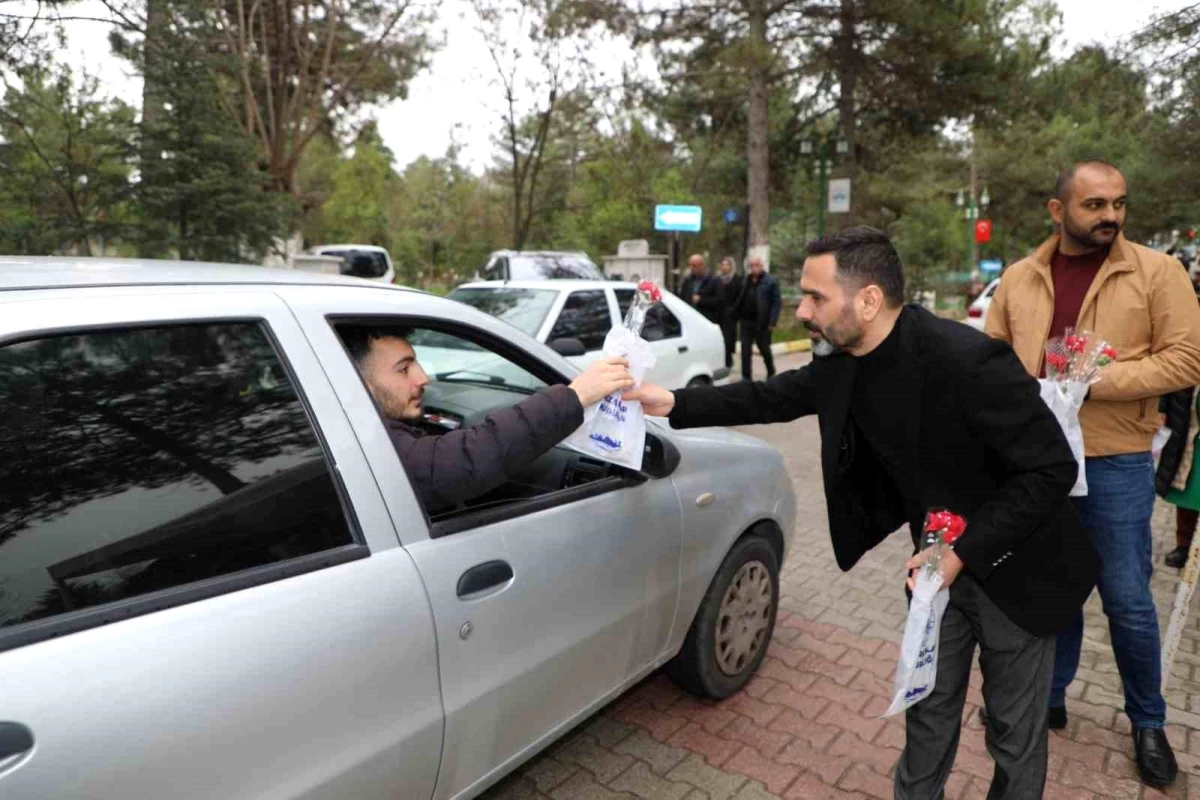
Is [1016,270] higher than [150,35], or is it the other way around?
[150,35]

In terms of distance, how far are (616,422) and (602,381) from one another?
141mm

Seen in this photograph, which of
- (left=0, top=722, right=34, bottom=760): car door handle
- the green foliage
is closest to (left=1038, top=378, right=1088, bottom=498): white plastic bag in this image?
(left=0, top=722, right=34, bottom=760): car door handle

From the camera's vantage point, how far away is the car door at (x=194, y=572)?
125 centimetres

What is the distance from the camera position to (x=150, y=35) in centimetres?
866

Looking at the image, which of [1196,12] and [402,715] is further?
[1196,12]

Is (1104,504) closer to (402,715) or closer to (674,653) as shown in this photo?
(674,653)

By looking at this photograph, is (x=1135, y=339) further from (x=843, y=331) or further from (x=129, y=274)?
(x=129, y=274)

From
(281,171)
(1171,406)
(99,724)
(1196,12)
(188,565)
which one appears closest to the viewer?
(99,724)

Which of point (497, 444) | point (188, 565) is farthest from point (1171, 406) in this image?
point (188, 565)

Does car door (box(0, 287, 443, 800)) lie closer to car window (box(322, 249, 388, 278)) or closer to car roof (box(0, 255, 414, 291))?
car roof (box(0, 255, 414, 291))

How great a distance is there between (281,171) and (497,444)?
13.9m

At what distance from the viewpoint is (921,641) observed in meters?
1.87

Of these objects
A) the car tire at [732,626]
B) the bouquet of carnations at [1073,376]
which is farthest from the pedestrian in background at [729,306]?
the bouquet of carnations at [1073,376]

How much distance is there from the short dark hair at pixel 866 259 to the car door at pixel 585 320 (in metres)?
4.59
